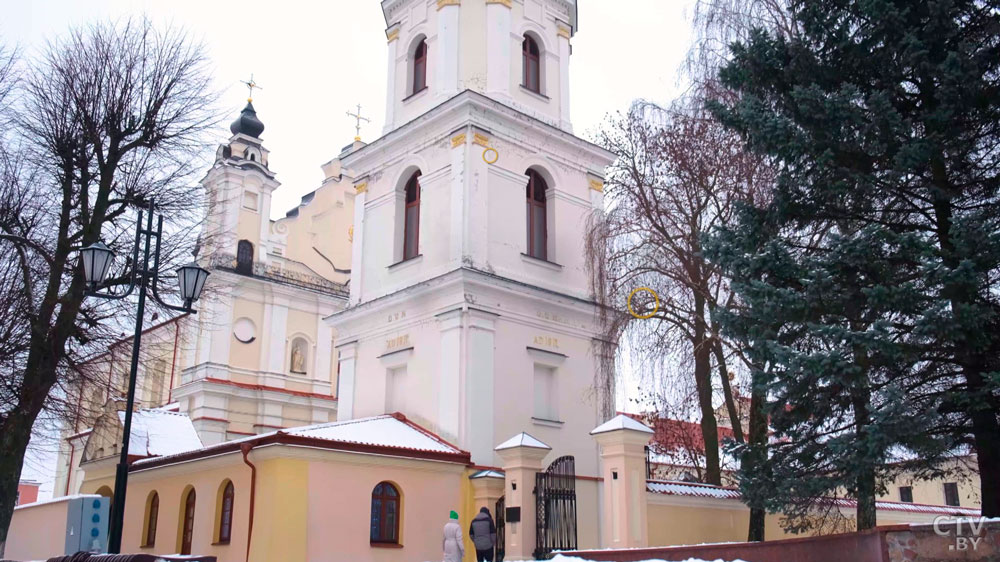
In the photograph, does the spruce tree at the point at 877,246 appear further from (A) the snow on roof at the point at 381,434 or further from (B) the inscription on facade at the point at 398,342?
(B) the inscription on facade at the point at 398,342

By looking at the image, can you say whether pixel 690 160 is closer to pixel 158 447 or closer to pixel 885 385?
pixel 885 385

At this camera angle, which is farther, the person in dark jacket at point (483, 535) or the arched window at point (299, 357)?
the arched window at point (299, 357)

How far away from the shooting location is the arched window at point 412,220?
23.7 meters

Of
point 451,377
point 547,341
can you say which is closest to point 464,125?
point 547,341

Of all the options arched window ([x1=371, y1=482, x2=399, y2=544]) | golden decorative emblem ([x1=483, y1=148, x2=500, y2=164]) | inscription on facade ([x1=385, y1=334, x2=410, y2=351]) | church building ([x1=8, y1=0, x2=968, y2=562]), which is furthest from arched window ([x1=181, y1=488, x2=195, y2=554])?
golden decorative emblem ([x1=483, y1=148, x2=500, y2=164])

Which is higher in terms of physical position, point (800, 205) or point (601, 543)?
point (800, 205)

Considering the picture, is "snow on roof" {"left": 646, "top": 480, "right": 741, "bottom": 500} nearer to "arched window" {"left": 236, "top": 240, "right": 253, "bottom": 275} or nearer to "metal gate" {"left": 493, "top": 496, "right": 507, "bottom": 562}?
"metal gate" {"left": 493, "top": 496, "right": 507, "bottom": 562}

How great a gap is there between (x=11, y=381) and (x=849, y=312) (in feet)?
50.4

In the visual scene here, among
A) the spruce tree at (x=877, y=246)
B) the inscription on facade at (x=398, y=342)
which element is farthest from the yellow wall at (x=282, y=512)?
the spruce tree at (x=877, y=246)

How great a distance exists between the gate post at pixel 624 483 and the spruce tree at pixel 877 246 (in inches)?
140

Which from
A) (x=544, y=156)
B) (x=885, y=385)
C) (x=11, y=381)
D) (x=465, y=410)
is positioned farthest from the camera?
(x=544, y=156)

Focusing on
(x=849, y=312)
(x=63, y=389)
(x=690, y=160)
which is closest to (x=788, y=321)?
(x=849, y=312)

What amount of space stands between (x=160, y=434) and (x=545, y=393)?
34.6 feet

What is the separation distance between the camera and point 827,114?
11.3m
